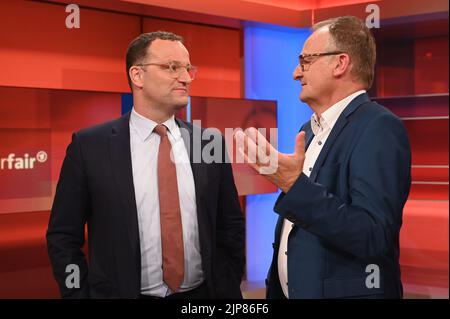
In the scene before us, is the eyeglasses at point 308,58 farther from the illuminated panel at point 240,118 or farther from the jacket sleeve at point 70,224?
the illuminated panel at point 240,118

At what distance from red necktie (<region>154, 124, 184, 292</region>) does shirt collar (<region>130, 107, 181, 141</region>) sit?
153 millimetres

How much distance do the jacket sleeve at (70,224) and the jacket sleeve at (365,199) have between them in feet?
2.66

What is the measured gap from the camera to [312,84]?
1.98 meters

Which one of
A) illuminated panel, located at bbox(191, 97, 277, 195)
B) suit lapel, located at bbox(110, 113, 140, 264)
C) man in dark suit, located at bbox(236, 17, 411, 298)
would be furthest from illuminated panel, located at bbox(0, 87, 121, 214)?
man in dark suit, located at bbox(236, 17, 411, 298)

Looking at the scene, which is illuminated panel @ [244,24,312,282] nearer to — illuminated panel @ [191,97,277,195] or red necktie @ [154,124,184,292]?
illuminated panel @ [191,97,277,195]

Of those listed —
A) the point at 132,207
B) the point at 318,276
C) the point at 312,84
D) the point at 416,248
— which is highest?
the point at 312,84

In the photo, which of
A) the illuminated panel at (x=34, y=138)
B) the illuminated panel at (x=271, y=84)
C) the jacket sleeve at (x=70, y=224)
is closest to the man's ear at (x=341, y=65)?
the jacket sleeve at (x=70, y=224)

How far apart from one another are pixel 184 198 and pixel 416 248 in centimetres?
446

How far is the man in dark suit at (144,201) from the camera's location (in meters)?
2.15

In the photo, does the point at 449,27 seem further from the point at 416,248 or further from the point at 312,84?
the point at 312,84

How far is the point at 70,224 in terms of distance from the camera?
221 cm

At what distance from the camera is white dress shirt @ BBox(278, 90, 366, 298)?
1.94 metres

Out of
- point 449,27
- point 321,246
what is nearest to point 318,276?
point 321,246

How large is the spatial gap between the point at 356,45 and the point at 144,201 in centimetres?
88
